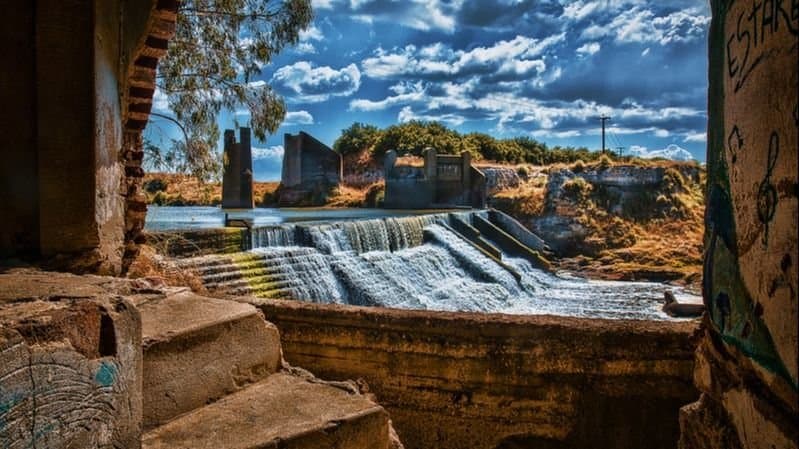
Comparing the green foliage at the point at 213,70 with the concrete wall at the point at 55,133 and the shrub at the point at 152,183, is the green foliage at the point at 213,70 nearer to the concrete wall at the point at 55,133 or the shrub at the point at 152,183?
the shrub at the point at 152,183

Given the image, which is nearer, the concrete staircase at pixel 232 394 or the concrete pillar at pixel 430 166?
the concrete staircase at pixel 232 394

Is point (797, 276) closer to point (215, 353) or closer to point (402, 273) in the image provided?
point (215, 353)

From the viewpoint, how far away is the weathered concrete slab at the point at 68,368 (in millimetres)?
1399

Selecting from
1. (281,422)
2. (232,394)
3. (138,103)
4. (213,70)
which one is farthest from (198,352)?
(213,70)

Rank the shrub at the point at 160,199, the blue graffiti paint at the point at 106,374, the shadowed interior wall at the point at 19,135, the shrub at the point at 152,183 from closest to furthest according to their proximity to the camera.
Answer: the blue graffiti paint at the point at 106,374, the shadowed interior wall at the point at 19,135, the shrub at the point at 152,183, the shrub at the point at 160,199

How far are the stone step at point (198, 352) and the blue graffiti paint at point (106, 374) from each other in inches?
15.8

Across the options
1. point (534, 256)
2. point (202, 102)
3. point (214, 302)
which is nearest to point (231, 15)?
point (202, 102)

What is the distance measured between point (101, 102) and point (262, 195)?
33084mm

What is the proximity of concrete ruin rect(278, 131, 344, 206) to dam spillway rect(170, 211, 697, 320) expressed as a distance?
57.5 ft

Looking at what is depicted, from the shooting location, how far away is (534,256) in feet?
62.8

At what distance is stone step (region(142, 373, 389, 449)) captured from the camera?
77.6 inches

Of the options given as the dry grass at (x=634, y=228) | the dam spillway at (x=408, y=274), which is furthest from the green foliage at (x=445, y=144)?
the dam spillway at (x=408, y=274)

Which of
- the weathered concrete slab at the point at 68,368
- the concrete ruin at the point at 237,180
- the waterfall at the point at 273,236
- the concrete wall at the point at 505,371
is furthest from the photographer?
the concrete ruin at the point at 237,180

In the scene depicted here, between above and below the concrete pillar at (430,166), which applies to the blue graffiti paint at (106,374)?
below
